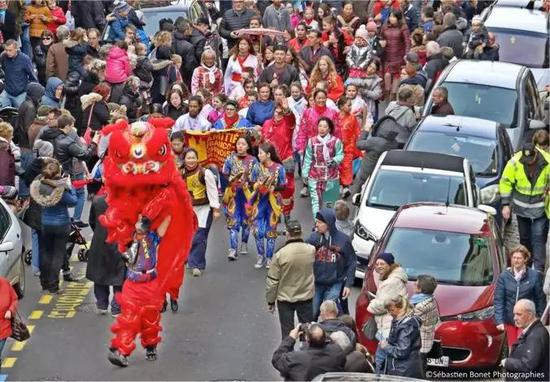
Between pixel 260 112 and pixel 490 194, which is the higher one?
pixel 260 112

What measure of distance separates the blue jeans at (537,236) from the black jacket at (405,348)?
5984mm

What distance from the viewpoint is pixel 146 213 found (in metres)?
17.2

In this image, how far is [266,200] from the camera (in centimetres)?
2092

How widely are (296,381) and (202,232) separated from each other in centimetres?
629

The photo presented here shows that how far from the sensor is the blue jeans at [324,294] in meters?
17.6

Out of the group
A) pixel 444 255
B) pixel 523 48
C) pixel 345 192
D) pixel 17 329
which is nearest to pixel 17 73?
pixel 345 192

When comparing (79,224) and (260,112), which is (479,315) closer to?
(79,224)

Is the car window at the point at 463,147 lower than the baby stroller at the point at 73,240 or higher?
higher

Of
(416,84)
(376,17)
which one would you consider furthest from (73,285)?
(376,17)

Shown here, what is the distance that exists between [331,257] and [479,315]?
1.65m

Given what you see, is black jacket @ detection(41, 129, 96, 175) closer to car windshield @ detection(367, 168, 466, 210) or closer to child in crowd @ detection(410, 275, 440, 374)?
car windshield @ detection(367, 168, 466, 210)

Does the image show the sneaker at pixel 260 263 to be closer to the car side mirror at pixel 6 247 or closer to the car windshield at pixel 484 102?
the car side mirror at pixel 6 247

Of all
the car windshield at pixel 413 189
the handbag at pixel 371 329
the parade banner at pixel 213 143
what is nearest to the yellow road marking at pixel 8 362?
the handbag at pixel 371 329

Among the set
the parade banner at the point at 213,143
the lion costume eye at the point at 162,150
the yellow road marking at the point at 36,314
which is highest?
the lion costume eye at the point at 162,150
